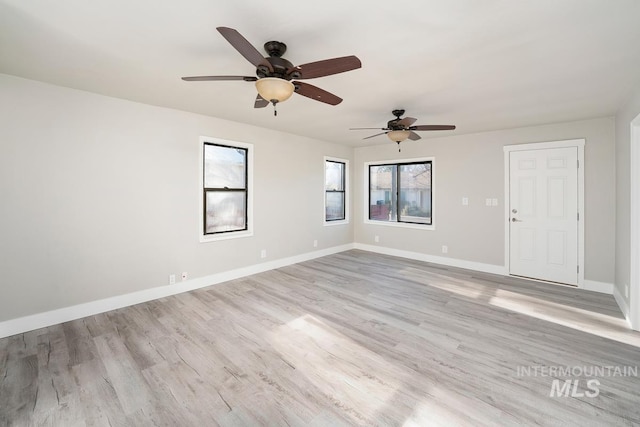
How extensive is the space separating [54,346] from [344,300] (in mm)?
2997

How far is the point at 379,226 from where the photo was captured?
6.53 m

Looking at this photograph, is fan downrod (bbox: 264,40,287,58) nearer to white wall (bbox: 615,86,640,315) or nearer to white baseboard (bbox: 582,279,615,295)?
white wall (bbox: 615,86,640,315)

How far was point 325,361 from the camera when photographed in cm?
234

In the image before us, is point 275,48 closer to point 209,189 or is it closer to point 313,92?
point 313,92

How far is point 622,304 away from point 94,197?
21.1ft

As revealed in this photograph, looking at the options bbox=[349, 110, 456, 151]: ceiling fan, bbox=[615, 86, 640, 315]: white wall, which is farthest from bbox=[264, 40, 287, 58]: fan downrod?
bbox=[615, 86, 640, 315]: white wall

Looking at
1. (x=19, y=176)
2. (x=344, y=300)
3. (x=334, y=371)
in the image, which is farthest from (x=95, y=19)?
(x=344, y=300)

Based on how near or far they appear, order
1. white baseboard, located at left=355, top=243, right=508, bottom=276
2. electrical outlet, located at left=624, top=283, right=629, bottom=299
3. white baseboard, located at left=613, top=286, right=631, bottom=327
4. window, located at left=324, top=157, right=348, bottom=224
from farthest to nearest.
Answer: window, located at left=324, top=157, right=348, bottom=224 < white baseboard, located at left=355, top=243, right=508, bottom=276 < electrical outlet, located at left=624, top=283, right=629, bottom=299 < white baseboard, located at left=613, top=286, right=631, bottom=327

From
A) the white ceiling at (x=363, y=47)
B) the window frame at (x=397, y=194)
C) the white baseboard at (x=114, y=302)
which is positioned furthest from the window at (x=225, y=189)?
the window frame at (x=397, y=194)

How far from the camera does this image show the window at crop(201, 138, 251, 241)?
167 inches

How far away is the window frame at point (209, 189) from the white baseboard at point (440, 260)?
3.16 metres

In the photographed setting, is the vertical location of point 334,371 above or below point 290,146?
below

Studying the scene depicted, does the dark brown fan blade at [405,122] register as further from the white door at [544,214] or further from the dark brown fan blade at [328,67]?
the white door at [544,214]

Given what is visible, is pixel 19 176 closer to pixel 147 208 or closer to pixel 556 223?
pixel 147 208
